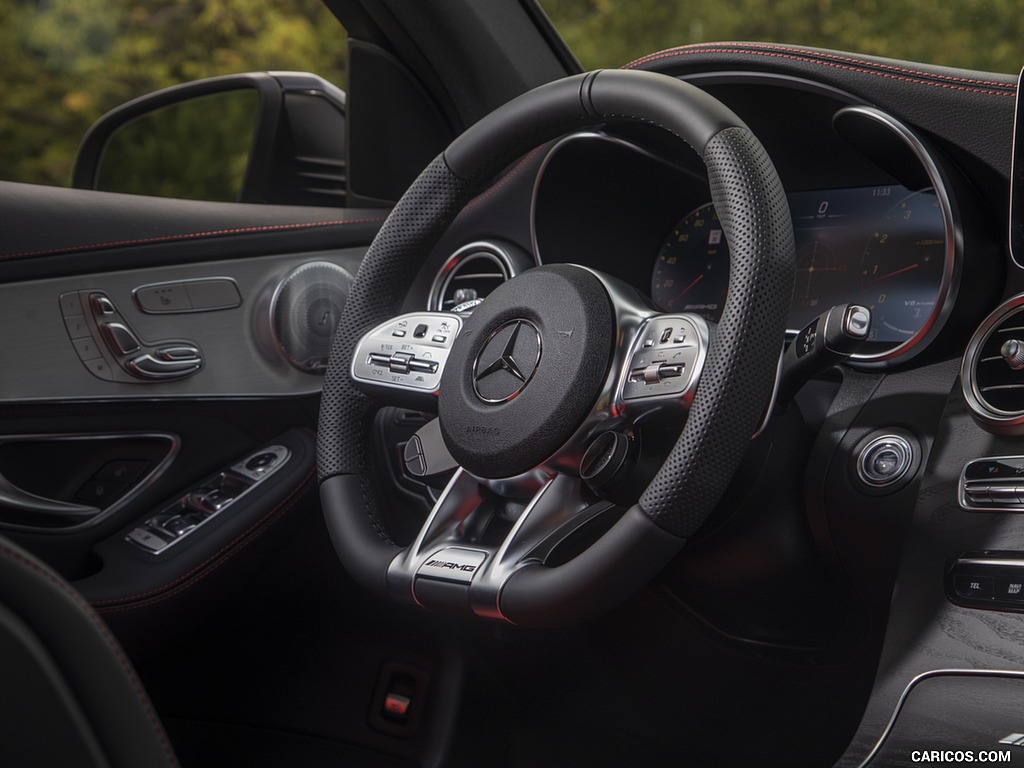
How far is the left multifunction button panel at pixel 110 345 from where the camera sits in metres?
1.57

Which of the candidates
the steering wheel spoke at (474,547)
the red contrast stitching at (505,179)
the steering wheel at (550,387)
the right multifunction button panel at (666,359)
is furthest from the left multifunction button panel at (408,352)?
the red contrast stitching at (505,179)

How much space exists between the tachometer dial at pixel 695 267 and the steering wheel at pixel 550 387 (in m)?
0.40

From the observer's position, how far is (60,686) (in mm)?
659

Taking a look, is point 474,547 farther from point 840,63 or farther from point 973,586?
point 840,63

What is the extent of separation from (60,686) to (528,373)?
58 cm

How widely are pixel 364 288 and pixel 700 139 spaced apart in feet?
1.66

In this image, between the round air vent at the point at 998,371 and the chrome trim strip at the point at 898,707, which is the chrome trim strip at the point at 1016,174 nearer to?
the round air vent at the point at 998,371

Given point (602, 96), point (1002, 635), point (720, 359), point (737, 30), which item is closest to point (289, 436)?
point (602, 96)

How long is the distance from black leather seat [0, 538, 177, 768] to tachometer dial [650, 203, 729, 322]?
1.05 meters

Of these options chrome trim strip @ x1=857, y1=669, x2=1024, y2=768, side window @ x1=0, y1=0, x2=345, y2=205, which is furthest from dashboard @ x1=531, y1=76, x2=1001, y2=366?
side window @ x1=0, y1=0, x2=345, y2=205

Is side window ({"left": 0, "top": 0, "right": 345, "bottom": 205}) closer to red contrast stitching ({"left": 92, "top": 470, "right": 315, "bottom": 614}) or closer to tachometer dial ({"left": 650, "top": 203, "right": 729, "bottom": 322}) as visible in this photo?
red contrast stitching ({"left": 92, "top": 470, "right": 315, "bottom": 614})

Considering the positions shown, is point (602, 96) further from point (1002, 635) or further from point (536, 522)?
point (1002, 635)

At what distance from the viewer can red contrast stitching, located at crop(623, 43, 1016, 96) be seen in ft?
3.80

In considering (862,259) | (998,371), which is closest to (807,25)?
(862,259)
